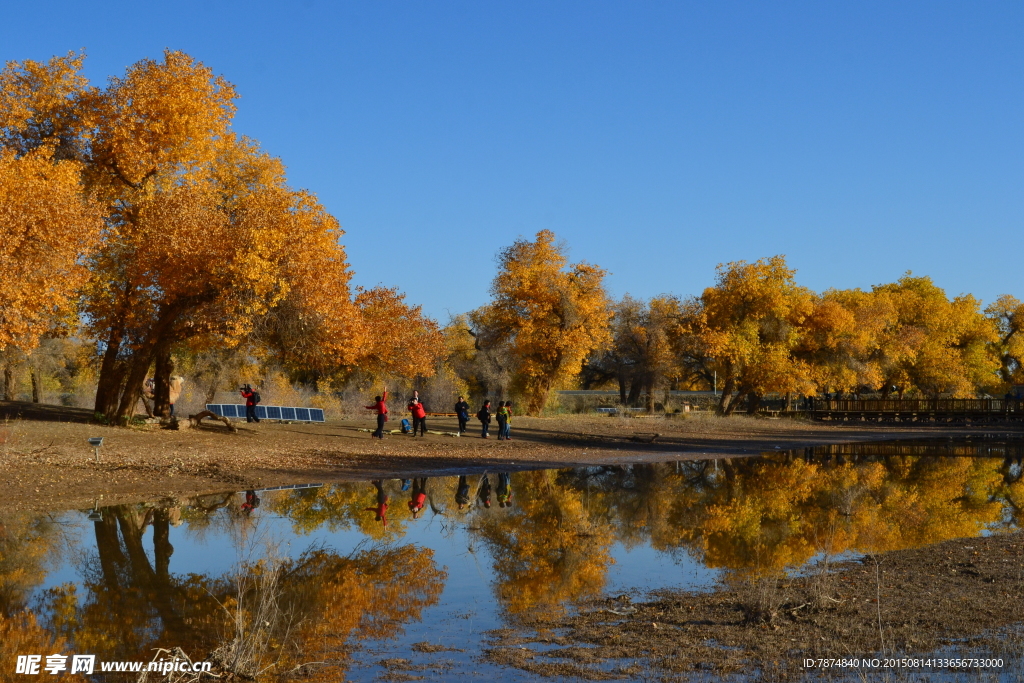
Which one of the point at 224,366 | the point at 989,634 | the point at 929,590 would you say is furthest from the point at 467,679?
the point at 224,366

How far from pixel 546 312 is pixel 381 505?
31414 mm

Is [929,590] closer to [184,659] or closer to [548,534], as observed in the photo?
[548,534]

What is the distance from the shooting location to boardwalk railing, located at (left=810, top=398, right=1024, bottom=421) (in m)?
67.0

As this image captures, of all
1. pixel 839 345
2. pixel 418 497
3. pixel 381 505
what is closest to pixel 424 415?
pixel 418 497

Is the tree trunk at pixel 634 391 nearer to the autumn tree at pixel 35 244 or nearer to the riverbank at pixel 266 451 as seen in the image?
the riverbank at pixel 266 451

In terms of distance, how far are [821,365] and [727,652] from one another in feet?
199

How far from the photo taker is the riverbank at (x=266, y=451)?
20.5 meters

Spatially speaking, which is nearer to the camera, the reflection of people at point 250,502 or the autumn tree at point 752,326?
the reflection of people at point 250,502

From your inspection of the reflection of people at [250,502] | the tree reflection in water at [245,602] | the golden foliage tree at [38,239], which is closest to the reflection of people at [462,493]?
the reflection of people at [250,502]

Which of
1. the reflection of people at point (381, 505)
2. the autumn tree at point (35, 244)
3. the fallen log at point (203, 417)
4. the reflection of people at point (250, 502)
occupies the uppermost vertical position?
the autumn tree at point (35, 244)

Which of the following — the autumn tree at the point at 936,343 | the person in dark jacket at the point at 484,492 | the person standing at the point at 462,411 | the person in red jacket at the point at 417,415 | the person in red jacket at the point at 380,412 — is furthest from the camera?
the autumn tree at the point at 936,343

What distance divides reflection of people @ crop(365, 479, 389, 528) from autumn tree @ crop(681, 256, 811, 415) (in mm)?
39752

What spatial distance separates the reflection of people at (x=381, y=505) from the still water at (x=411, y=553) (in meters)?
0.11

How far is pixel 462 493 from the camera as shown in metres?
22.1
